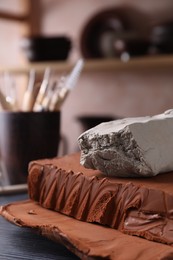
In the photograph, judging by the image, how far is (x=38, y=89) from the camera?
966 millimetres

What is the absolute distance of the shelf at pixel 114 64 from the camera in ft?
4.57

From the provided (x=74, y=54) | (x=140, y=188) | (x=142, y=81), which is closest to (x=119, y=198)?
(x=140, y=188)

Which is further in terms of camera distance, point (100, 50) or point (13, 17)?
point (13, 17)

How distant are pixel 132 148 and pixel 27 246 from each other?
0.18 metres

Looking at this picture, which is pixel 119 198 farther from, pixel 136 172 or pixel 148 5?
pixel 148 5

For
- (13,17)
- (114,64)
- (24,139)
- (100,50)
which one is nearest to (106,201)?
(24,139)

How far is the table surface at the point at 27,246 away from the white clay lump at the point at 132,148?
12 centimetres

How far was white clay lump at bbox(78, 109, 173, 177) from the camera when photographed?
1.76 feet

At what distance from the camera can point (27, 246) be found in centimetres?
54

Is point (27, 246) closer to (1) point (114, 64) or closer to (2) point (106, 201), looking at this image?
(2) point (106, 201)

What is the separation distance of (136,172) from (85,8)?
4.38 ft

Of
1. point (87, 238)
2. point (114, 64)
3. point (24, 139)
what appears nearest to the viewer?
point (87, 238)

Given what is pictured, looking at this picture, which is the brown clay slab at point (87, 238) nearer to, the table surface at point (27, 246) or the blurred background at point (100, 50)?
the table surface at point (27, 246)

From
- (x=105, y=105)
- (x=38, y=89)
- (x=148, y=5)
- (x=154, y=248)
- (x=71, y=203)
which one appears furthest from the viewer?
(x=105, y=105)
